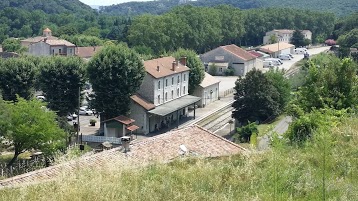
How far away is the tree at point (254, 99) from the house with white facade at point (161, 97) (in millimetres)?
4899

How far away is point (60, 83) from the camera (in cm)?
3347

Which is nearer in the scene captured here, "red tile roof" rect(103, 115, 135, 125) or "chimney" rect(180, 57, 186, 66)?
"red tile roof" rect(103, 115, 135, 125)

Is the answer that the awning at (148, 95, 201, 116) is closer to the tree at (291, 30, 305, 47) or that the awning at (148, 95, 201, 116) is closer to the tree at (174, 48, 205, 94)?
the tree at (174, 48, 205, 94)

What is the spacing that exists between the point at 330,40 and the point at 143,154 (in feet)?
329

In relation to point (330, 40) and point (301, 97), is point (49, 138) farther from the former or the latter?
point (330, 40)

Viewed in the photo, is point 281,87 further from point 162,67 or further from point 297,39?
point 297,39

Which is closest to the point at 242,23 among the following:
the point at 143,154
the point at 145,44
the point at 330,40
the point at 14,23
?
the point at 330,40

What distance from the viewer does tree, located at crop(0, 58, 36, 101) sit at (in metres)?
33.9

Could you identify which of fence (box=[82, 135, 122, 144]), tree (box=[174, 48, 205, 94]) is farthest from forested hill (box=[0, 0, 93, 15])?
fence (box=[82, 135, 122, 144])

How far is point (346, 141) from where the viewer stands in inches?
511

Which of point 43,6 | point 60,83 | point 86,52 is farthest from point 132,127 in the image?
point 43,6

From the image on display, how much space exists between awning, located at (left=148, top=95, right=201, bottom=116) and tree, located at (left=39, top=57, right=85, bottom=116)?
5655 millimetres

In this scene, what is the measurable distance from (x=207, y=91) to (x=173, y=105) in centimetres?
879

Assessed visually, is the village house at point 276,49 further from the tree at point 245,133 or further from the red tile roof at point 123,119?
the tree at point 245,133
